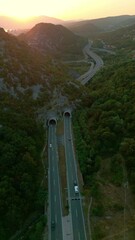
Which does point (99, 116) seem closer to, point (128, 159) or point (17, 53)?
point (128, 159)

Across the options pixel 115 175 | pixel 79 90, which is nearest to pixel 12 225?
pixel 115 175

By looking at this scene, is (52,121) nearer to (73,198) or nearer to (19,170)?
(19,170)

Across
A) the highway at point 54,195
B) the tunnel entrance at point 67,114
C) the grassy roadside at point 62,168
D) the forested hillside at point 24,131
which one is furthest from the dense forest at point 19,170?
the tunnel entrance at point 67,114

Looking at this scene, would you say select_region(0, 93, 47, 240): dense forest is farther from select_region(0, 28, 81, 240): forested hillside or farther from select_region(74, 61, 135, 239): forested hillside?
select_region(74, 61, 135, 239): forested hillside

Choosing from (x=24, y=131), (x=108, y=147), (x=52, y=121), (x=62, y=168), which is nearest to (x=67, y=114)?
(x=52, y=121)

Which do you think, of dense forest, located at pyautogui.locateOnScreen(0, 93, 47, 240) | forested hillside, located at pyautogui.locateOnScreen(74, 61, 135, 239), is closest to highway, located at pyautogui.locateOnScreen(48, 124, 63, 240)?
dense forest, located at pyautogui.locateOnScreen(0, 93, 47, 240)

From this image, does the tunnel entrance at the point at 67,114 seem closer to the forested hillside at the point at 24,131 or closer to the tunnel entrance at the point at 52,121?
the forested hillside at the point at 24,131
